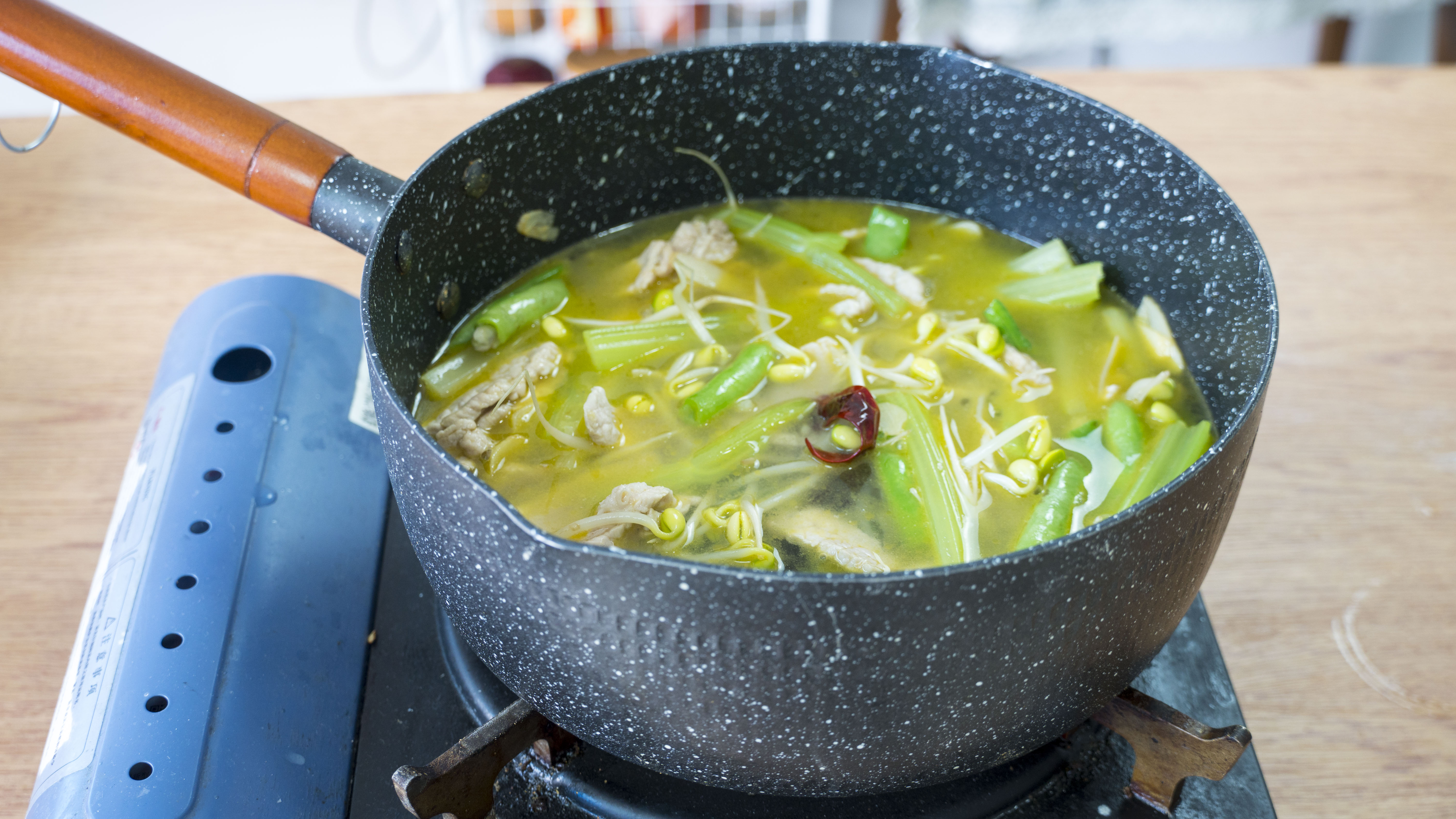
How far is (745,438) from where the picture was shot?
4.37 ft

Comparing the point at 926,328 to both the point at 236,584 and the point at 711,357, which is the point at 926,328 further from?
the point at 236,584

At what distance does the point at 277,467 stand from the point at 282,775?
42 centimetres

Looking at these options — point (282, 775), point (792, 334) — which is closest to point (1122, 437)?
point (792, 334)

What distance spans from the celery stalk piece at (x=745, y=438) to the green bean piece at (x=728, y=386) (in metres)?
0.04

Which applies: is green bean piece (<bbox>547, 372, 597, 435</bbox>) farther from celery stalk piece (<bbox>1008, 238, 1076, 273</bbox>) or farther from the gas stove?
celery stalk piece (<bbox>1008, 238, 1076, 273</bbox>)

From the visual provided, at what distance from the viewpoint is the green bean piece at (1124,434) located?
4.37 ft

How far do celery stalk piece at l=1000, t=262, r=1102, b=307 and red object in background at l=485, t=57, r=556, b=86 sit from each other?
205 cm

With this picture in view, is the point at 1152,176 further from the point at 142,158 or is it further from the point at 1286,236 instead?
the point at 142,158

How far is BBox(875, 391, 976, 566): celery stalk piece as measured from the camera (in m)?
1.22

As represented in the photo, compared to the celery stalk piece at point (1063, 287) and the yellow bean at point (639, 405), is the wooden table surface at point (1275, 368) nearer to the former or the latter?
the celery stalk piece at point (1063, 287)

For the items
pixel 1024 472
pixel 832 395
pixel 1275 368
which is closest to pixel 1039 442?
pixel 1024 472

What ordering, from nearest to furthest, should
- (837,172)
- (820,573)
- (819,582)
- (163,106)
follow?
(819,582) → (820,573) → (163,106) → (837,172)

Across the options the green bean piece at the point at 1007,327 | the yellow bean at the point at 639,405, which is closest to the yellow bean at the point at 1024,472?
the green bean piece at the point at 1007,327

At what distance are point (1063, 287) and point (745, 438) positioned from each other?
22.3 inches
